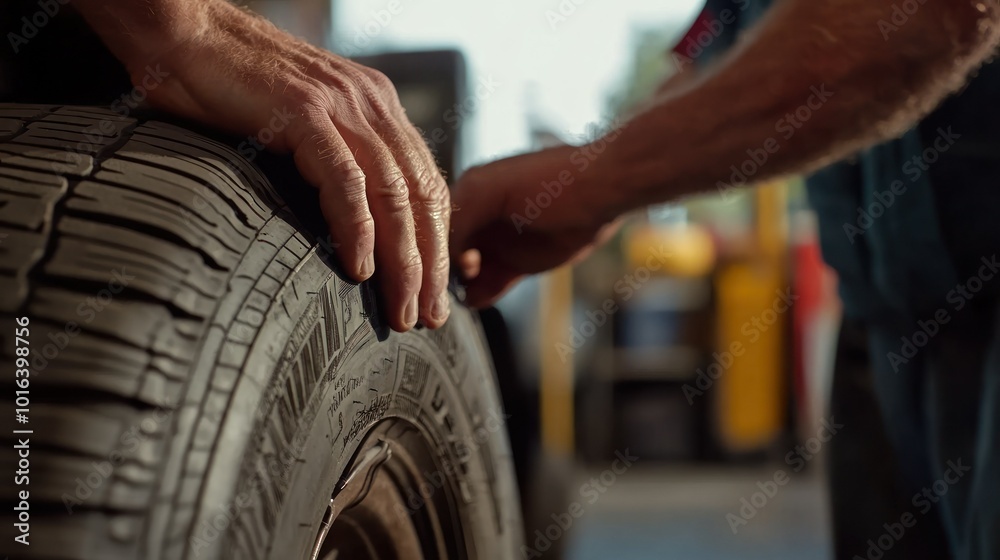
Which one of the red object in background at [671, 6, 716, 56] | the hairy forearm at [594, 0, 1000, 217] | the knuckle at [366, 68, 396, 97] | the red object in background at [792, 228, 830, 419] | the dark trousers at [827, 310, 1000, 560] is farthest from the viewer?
the red object in background at [792, 228, 830, 419]

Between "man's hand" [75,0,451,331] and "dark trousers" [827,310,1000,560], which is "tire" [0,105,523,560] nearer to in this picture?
"man's hand" [75,0,451,331]

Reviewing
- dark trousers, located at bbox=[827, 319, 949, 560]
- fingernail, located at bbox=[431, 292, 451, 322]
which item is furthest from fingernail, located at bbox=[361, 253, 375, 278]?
dark trousers, located at bbox=[827, 319, 949, 560]

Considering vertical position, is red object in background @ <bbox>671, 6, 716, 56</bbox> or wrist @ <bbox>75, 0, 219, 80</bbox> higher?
red object in background @ <bbox>671, 6, 716, 56</bbox>

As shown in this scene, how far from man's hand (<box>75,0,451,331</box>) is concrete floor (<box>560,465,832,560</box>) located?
7.85ft

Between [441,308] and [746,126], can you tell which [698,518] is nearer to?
[746,126]

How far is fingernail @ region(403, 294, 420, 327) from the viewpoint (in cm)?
69

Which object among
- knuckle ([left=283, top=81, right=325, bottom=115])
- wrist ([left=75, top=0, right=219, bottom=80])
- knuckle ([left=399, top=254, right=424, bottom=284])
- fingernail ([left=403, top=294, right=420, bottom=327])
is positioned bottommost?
fingernail ([left=403, top=294, right=420, bottom=327])

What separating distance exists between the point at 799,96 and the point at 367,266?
2.06ft

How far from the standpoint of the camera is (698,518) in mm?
3500

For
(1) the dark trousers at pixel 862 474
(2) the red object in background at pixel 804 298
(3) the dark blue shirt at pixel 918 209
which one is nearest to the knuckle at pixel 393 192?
(3) the dark blue shirt at pixel 918 209

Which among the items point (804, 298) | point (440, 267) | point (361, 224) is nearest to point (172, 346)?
point (361, 224)

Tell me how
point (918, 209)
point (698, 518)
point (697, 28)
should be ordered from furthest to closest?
point (698, 518), point (697, 28), point (918, 209)

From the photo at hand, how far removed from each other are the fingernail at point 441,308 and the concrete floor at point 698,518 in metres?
2.27

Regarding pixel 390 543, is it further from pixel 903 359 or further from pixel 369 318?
pixel 903 359
